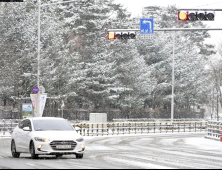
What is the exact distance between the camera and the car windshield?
18375 mm

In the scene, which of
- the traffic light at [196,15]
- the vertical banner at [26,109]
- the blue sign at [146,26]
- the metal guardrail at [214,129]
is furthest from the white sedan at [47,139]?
the metal guardrail at [214,129]

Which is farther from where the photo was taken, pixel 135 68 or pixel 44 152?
pixel 135 68

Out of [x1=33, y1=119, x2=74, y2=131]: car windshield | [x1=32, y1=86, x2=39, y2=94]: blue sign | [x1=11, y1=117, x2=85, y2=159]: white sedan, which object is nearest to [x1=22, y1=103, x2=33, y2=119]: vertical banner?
[x1=32, y1=86, x2=39, y2=94]: blue sign

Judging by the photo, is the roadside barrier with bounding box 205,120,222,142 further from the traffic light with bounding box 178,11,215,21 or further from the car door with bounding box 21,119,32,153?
the car door with bounding box 21,119,32,153

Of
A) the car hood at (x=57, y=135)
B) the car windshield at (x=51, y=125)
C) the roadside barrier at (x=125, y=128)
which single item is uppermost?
the car windshield at (x=51, y=125)

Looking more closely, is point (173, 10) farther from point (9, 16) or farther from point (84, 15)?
point (9, 16)

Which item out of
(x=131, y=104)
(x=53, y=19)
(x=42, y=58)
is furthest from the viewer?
(x=131, y=104)

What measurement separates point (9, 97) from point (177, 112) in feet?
85.2

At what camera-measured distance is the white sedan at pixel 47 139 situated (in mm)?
17234

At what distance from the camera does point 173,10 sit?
3482 inches

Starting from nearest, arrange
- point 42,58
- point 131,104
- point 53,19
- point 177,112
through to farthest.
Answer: point 42,58, point 53,19, point 131,104, point 177,112

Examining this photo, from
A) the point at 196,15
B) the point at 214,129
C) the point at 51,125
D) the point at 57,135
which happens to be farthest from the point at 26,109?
the point at 196,15

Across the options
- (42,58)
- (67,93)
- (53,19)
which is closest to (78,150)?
(42,58)

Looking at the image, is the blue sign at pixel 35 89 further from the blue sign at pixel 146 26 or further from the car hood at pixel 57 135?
the car hood at pixel 57 135
